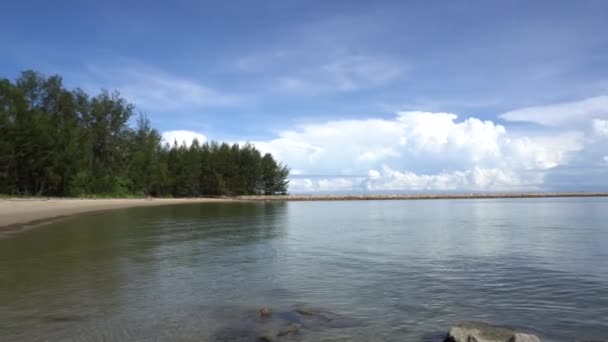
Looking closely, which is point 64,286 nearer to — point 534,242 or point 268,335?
point 268,335

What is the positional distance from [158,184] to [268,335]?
105 metres

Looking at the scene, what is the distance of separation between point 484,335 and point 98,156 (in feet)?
328

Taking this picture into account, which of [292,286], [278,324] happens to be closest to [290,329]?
[278,324]

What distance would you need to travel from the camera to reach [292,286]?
14430mm

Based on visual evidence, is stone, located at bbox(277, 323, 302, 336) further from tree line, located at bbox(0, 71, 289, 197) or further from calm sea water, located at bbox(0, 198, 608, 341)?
tree line, located at bbox(0, 71, 289, 197)

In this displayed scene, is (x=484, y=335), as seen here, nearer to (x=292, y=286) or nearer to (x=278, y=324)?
(x=278, y=324)

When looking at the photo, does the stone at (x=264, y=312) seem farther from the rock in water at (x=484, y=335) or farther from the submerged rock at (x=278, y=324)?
the rock in water at (x=484, y=335)

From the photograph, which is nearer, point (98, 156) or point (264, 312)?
point (264, 312)

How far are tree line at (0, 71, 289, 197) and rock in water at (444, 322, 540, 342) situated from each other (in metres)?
74.8

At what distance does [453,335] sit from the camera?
8.38 meters

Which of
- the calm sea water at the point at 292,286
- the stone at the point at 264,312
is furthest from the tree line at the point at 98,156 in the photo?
the stone at the point at 264,312

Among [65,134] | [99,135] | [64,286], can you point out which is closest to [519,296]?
[64,286]

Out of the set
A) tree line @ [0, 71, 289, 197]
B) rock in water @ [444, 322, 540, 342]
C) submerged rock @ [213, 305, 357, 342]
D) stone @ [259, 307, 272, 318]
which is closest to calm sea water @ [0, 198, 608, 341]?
submerged rock @ [213, 305, 357, 342]

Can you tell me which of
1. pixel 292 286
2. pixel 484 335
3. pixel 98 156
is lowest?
pixel 292 286
